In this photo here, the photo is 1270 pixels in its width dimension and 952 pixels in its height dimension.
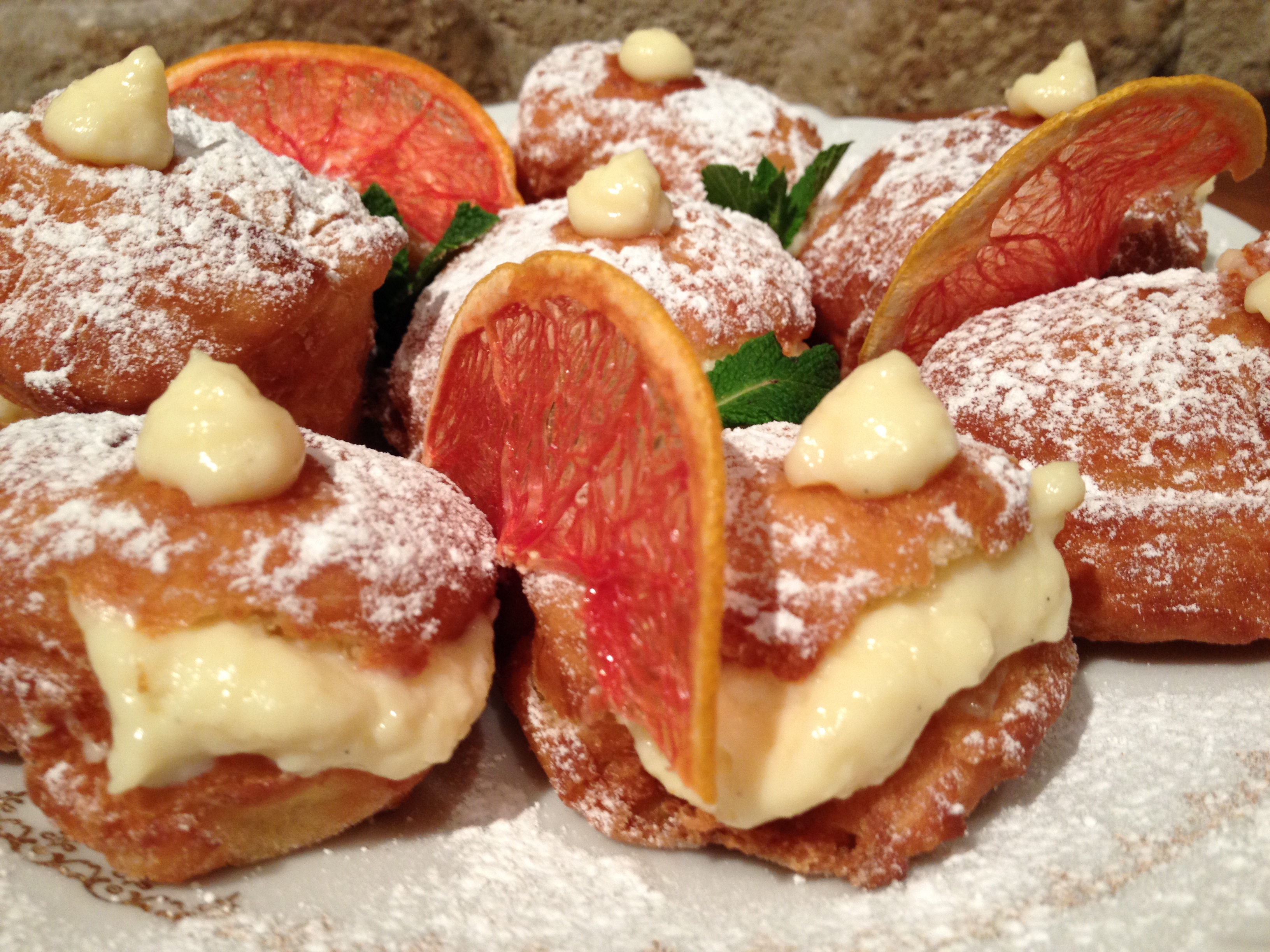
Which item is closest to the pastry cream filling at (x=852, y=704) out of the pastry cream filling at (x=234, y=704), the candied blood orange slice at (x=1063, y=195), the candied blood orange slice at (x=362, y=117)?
the pastry cream filling at (x=234, y=704)

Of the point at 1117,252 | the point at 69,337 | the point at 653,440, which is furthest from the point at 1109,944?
the point at 69,337

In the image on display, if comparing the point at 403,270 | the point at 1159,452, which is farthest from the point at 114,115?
the point at 1159,452

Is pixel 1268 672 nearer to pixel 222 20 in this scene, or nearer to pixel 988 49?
pixel 988 49

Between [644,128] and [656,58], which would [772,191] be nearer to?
[644,128]

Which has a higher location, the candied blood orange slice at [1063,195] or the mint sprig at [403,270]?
the candied blood orange slice at [1063,195]

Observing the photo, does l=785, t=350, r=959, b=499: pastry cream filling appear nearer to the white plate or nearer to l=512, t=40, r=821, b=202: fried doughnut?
the white plate

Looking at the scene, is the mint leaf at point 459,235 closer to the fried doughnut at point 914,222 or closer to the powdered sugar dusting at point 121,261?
the powdered sugar dusting at point 121,261
